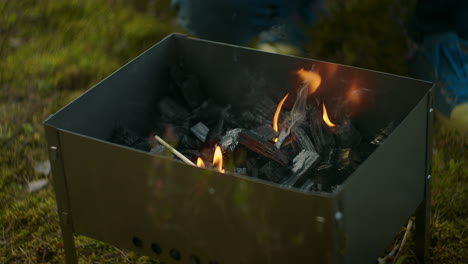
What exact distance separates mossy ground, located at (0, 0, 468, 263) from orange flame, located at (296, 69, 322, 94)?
692mm

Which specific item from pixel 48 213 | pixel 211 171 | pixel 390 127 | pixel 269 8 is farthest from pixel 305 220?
pixel 269 8

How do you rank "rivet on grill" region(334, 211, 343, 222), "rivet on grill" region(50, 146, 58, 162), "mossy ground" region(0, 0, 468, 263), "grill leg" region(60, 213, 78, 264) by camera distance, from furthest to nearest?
"mossy ground" region(0, 0, 468, 263) < "grill leg" region(60, 213, 78, 264) < "rivet on grill" region(50, 146, 58, 162) < "rivet on grill" region(334, 211, 343, 222)

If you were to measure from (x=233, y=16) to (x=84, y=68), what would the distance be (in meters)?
0.87

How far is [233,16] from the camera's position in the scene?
132 inches

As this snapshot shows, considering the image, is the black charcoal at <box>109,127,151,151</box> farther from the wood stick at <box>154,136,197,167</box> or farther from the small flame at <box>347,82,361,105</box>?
the small flame at <box>347,82,361,105</box>

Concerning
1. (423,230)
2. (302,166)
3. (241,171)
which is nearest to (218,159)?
(241,171)

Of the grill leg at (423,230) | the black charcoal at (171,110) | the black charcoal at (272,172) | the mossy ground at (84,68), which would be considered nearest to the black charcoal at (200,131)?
the black charcoal at (171,110)

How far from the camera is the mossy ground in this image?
2.58m

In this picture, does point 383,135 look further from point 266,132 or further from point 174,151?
point 174,151

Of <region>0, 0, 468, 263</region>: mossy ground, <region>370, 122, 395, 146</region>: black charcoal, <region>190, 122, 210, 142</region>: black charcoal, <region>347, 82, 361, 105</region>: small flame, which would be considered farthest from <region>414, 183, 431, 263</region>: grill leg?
<region>190, 122, 210, 142</region>: black charcoal

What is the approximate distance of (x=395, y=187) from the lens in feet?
6.40

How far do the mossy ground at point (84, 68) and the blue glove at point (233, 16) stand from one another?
281 millimetres

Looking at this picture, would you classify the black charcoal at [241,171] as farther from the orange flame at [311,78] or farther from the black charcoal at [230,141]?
the orange flame at [311,78]

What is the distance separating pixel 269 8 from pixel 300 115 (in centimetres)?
123
